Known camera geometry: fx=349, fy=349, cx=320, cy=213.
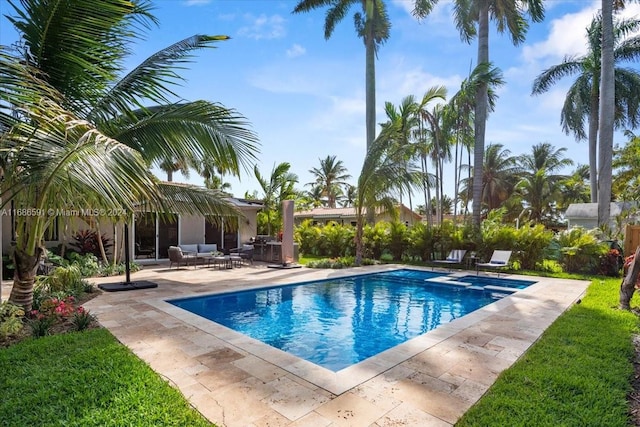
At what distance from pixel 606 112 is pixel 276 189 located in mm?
16755

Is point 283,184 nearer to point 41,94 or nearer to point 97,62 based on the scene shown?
point 97,62

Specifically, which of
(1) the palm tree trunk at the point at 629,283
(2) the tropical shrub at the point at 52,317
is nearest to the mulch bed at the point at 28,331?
(2) the tropical shrub at the point at 52,317

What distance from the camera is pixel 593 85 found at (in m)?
22.6

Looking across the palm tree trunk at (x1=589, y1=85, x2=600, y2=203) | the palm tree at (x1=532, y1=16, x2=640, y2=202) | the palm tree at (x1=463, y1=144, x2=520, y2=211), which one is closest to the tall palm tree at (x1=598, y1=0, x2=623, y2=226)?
the palm tree at (x1=532, y1=16, x2=640, y2=202)

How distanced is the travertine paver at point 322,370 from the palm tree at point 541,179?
31.6 meters

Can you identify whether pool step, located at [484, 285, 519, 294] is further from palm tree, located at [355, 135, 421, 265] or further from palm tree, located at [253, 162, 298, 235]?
palm tree, located at [253, 162, 298, 235]

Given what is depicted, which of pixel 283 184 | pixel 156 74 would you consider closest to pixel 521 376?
pixel 156 74

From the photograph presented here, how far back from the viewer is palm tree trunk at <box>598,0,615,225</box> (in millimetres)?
16328

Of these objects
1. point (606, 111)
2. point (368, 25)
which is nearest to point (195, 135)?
point (368, 25)

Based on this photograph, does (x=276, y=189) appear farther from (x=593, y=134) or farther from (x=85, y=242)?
(x=593, y=134)

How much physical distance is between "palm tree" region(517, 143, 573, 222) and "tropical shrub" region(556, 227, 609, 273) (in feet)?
72.9

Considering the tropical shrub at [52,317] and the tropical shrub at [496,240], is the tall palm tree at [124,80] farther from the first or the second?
the tropical shrub at [496,240]

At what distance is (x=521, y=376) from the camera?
399 centimetres

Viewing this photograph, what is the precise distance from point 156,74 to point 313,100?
9.02 metres
